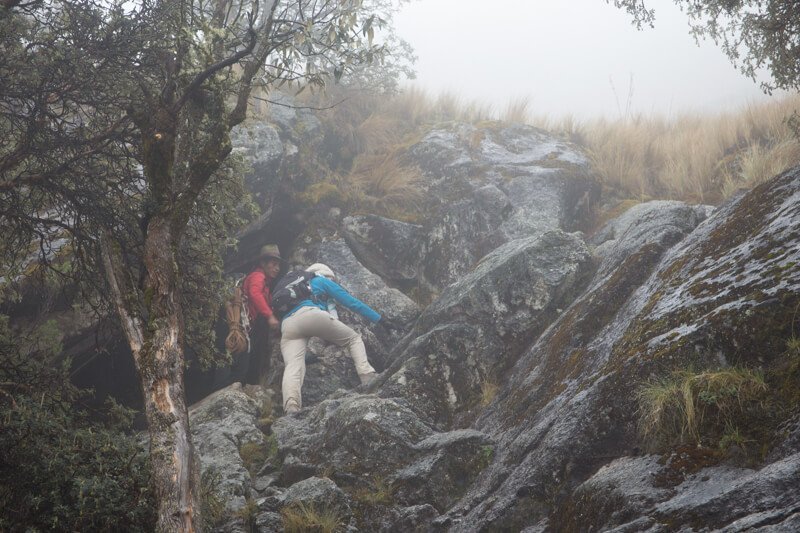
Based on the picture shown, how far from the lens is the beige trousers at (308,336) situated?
959 centimetres

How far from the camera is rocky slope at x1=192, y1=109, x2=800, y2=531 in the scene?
3416 millimetres

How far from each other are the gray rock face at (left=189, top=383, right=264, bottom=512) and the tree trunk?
1317mm

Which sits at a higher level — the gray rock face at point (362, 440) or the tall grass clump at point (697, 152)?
the tall grass clump at point (697, 152)

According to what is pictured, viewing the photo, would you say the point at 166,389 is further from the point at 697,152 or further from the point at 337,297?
the point at 697,152

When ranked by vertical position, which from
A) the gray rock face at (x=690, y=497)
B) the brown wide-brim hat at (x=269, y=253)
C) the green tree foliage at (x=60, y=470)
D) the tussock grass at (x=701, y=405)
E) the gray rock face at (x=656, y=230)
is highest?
the brown wide-brim hat at (x=269, y=253)

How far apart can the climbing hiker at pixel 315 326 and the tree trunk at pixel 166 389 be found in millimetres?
4544

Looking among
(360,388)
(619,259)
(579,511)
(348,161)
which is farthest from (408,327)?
(579,511)

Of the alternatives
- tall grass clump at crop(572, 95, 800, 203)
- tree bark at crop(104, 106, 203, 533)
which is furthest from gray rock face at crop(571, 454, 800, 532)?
tall grass clump at crop(572, 95, 800, 203)

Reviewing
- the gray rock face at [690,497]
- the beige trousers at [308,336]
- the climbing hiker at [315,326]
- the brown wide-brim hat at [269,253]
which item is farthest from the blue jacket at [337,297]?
the gray rock face at [690,497]

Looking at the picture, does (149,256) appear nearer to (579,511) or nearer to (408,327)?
(579,511)

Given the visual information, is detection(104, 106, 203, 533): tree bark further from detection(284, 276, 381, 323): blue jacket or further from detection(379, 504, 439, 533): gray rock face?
detection(284, 276, 381, 323): blue jacket

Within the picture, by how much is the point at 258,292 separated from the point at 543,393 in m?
6.20

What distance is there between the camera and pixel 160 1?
6340 mm

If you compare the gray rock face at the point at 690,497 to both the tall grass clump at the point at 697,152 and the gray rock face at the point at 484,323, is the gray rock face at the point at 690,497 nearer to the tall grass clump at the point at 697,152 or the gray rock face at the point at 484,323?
the gray rock face at the point at 484,323
